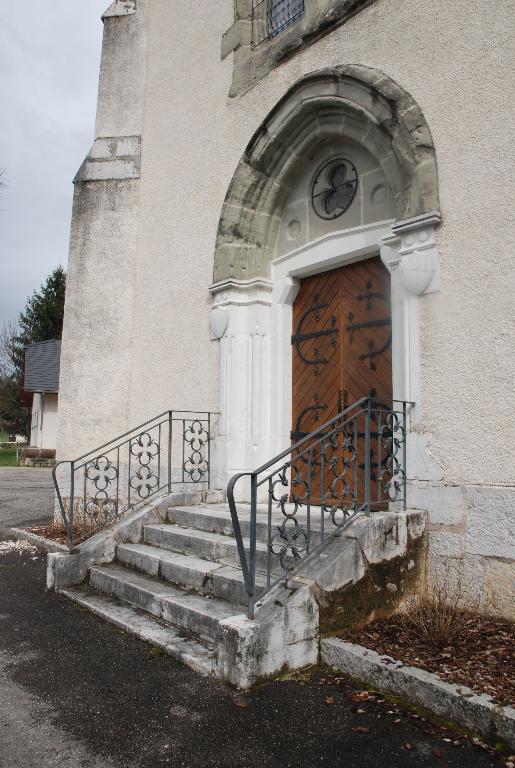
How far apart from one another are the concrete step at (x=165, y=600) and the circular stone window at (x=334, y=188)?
3.77m

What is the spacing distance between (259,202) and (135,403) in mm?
2921

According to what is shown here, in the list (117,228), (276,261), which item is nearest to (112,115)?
(117,228)

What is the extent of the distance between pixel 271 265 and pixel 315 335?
1039 millimetres

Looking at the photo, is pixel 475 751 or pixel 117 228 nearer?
pixel 475 751

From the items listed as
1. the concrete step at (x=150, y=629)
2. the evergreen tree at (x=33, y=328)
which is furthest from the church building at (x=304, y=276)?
the evergreen tree at (x=33, y=328)

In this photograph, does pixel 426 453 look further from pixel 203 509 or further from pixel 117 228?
pixel 117 228

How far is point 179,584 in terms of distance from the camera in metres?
4.54

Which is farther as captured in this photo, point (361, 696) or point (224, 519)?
point (224, 519)

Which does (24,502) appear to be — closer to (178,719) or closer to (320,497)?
(320,497)

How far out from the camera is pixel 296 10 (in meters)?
6.53

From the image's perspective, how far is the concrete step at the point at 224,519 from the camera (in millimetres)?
4606

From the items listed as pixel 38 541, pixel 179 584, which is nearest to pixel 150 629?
pixel 179 584

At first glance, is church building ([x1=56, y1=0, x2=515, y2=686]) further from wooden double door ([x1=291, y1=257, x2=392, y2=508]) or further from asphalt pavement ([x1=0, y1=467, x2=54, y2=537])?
asphalt pavement ([x1=0, y1=467, x2=54, y2=537])

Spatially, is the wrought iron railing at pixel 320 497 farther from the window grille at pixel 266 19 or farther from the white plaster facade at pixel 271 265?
the window grille at pixel 266 19
